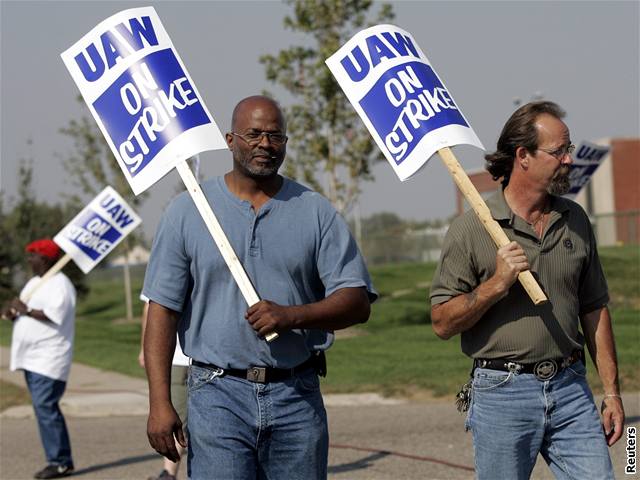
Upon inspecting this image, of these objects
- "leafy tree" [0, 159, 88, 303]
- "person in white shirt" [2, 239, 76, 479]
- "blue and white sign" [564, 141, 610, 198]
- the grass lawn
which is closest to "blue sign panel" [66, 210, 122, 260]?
"person in white shirt" [2, 239, 76, 479]

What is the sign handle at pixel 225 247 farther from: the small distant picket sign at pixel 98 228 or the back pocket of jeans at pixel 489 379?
the small distant picket sign at pixel 98 228

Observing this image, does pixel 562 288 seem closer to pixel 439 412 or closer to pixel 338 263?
pixel 338 263

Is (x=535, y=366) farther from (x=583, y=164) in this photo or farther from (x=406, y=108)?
(x=583, y=164)

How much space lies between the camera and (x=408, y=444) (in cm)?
1034

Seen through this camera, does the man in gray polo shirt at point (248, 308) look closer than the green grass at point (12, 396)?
Yes

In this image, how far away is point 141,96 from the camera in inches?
Answer: 196

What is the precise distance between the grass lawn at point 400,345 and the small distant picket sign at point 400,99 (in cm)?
844

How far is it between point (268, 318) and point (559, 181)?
49.7 inches

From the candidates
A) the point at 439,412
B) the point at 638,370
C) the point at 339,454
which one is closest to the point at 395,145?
the point at 339,454

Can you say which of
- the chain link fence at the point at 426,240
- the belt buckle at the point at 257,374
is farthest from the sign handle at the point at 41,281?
the chain link fence at the point at 426,240

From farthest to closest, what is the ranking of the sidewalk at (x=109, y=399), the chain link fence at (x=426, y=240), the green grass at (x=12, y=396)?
1. the chain link fence at (x=426, y=240)
2. the green grass at (x=12, y=396)
3. the sidewalk at (x=109, y=399)

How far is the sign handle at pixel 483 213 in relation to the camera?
4.41 m

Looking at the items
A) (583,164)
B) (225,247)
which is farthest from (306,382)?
(583,164)

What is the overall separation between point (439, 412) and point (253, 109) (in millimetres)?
8034
